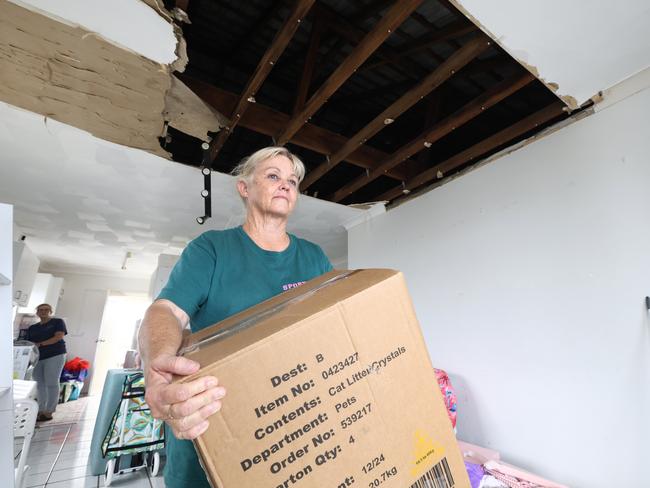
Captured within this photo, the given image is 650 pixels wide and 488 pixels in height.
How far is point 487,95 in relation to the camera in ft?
5.92

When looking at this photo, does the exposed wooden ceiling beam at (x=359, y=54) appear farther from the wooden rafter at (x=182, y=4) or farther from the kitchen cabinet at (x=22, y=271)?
the kitchen cabinet at (x=22, y=271)

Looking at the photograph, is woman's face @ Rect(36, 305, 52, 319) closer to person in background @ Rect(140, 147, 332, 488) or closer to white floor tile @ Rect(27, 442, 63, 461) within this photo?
white floor tile @ Rect(27, 442, 63, 461)

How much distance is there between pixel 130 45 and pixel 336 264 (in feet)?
13.5

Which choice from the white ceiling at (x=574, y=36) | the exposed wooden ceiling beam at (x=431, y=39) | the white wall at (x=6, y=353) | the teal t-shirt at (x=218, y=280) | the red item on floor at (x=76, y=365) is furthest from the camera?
the red item on floor at (x=76, y=365)

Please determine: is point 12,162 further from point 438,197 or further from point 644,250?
point 644,250

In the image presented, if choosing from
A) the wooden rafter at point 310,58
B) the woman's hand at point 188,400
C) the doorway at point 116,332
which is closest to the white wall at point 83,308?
the doorway at point 116,332

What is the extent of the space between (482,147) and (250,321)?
2115 millimetres

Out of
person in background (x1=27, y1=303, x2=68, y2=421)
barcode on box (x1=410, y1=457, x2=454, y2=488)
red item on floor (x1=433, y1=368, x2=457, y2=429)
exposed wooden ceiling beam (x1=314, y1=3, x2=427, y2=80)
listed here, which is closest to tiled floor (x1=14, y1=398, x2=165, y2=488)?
person in background (x1=27, y1=303, x2=68, y2=421)

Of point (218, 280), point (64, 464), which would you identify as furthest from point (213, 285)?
point (64, 464)

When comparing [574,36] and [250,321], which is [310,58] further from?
[250,321]

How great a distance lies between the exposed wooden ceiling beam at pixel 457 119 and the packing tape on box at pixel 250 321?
1.65 metres

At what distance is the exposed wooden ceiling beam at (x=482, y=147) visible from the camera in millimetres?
1851

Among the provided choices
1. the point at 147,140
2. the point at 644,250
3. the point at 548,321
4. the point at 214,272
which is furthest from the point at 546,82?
the point at 147,140

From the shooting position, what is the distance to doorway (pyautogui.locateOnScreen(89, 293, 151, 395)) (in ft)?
20.5
